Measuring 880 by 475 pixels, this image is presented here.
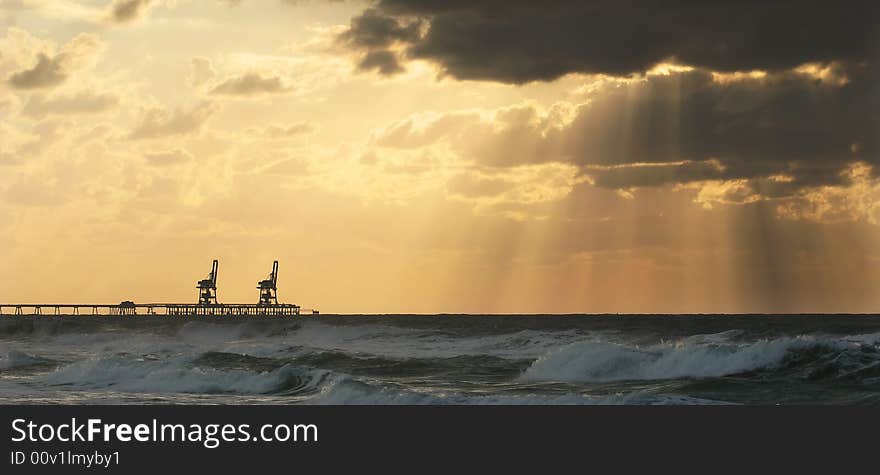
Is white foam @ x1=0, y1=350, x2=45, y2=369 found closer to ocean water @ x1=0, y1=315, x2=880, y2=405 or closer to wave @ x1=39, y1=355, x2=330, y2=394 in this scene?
ocean water @ x1=0, y1=315, x2=880, y2=405

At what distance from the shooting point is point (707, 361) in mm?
40656

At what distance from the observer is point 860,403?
100ft

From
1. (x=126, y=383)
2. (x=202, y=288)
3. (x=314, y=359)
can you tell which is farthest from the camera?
(x=202, y=288)

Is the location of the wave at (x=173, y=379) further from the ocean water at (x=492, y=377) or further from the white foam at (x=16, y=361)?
the white foam at (x=16, y=361)

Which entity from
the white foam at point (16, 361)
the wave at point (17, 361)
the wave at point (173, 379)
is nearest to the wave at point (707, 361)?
the wave at point (173, 379)
